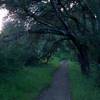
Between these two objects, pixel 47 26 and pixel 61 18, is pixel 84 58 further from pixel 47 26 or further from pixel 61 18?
pixel 61 18

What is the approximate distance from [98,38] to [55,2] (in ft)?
17.3

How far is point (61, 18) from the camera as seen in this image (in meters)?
23.8

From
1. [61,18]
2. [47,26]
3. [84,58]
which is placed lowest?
[84,58]

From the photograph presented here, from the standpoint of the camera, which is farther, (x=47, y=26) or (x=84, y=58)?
(x=84, y=58)

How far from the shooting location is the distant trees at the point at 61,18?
2283 centimetres

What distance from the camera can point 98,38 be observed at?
65.7 ft

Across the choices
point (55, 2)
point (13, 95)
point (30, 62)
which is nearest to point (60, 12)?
point (55, 2)

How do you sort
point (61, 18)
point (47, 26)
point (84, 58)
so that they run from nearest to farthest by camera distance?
1. point (61, 18)
2. point (47, 26)
3. point (84, 58)

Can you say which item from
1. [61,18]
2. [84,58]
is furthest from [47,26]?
[84,58]

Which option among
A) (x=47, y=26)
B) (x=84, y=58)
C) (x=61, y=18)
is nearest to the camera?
(x=61, y=18)

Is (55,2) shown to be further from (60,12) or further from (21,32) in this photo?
(21,32)

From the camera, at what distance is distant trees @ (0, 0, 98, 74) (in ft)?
74.9

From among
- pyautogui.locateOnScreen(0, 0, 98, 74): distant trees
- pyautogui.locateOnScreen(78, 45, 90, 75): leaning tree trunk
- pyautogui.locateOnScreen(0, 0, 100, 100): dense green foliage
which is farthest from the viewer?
pyautogui.locateOnScreen(78, 45, 90, 75): leaning tree trunk

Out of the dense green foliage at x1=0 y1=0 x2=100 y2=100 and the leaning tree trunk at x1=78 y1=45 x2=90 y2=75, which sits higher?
the dense green foliage at x1=0 y1=0 x2=100 y2=100
